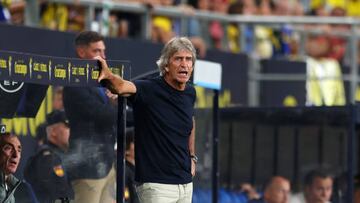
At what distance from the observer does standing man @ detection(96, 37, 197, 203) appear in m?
7.60

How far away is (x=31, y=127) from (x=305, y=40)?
10.6m

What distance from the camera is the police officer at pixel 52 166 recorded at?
788 cm

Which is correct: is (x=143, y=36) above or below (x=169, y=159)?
above

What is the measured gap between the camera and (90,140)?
8.30m

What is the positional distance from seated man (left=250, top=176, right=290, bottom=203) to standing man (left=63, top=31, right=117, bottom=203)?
379cm

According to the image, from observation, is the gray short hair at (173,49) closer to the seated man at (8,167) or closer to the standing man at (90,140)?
the standing man at (90,140)

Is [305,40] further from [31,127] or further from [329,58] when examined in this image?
[31,127]

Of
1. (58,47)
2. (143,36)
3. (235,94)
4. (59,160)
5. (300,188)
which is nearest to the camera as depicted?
(59,160)

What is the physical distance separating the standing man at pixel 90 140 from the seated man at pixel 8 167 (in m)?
0.51

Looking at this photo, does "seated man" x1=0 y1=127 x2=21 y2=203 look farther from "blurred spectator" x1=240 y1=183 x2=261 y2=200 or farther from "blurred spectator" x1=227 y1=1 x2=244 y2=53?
"blurred spectator" x1=227 y1=1 x2=244 y2=53

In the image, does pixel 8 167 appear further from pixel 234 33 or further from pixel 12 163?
pixel 234 33

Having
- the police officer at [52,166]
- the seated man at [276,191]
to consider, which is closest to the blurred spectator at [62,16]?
the seated man at [276,191]

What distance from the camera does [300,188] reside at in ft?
39.7

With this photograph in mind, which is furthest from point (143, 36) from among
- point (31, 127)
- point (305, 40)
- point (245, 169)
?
point (31, 127)
